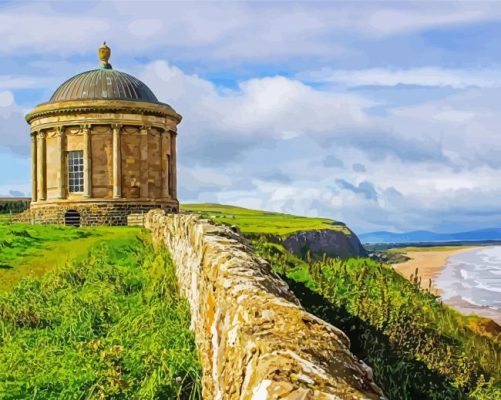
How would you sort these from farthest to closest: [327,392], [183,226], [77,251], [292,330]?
[77,251] < [183,226] < [292,330] < [327,392]

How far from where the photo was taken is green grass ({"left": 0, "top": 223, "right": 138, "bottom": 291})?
17.9 m

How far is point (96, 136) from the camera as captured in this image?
3278 centimetres

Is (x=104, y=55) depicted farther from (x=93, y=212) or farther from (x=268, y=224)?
(x=268, y=224)

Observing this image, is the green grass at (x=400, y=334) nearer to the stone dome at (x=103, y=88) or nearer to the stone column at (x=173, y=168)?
the stone dome at (x=103, y=88)

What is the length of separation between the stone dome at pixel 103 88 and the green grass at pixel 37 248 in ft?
31.6

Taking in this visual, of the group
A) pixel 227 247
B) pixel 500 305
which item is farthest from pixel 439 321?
pixel 500 305

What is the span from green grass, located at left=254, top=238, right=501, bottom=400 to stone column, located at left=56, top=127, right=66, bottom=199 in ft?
62.1

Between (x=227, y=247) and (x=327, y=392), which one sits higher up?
(x=227, y=247)

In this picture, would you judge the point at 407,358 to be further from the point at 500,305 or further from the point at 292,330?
Result: the point at 500,305

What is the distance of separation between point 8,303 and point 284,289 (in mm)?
8062

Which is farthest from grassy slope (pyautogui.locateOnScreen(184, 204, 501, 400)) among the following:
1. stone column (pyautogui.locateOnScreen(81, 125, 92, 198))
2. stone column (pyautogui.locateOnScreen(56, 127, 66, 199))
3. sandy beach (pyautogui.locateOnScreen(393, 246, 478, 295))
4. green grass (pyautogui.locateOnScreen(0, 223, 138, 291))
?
sandy beach (pyautogui.locateOnScreen(393, 246, 478, 295))

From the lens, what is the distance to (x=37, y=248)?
69.1 feet

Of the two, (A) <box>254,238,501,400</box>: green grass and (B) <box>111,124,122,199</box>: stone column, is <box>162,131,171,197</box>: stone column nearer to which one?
(B) <box>111,124,122,199</box>: stone column

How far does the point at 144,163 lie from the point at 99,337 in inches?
924
